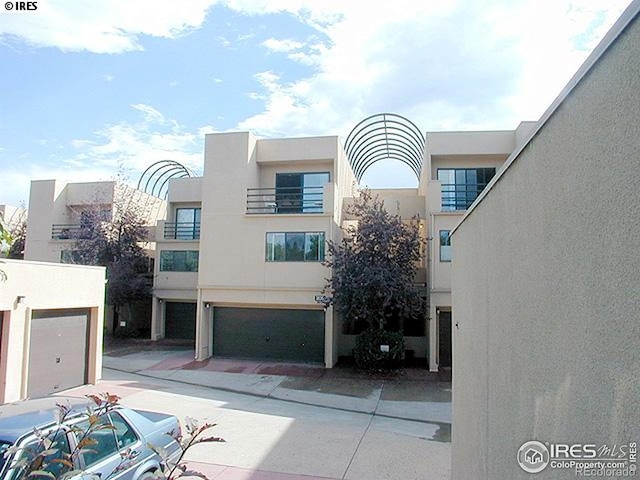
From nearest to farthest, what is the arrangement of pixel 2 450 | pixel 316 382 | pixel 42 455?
pixel 42 455 < pixel 2 450 < pixel 316 382

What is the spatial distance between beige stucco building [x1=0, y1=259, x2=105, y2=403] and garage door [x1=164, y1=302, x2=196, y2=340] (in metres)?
10.4

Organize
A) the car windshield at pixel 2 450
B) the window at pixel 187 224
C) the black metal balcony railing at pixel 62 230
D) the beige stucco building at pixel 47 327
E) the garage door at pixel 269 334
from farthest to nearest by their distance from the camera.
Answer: the black metal balcony railing at pixel 62 230 → the window at pixel 187 224 → the garage door at pixel 269 334 → the beige stucco building at pixel 47 327 → the car windshield at pixel 2 450

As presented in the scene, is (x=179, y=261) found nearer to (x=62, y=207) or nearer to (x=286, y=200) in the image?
(x=286, y=200)

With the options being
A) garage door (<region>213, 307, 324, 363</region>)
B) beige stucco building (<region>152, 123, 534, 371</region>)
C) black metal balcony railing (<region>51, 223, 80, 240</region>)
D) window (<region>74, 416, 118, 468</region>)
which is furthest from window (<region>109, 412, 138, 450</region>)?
black metal balcony railing (<region>51, 223, 80, 240</region>)

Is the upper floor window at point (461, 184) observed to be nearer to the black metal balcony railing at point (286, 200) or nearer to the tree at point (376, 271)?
the tree at point (376, 271)

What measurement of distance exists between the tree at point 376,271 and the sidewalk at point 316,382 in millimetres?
1969

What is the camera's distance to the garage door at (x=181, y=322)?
2427 cm

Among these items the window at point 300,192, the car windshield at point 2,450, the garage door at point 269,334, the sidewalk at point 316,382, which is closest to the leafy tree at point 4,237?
the car windshield at point 2,450

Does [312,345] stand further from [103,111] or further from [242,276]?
[103,111]

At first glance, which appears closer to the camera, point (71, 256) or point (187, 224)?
point (71, 256)

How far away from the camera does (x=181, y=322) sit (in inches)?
960

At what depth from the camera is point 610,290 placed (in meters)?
1.73

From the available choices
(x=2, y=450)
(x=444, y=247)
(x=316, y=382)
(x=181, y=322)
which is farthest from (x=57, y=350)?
(x=444, y=247)

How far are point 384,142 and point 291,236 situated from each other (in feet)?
29.3
